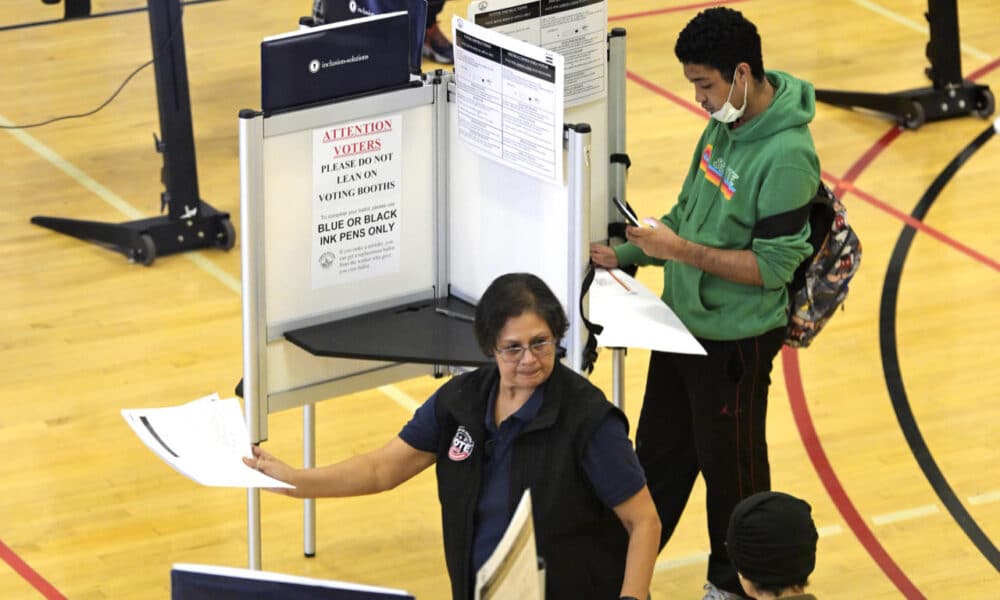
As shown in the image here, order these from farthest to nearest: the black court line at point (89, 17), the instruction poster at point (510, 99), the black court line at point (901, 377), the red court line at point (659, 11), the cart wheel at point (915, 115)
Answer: the red court line at point (659, 11) → the black court line at point (89, 17) → the cart wheel at point (915, 115) → the black court line at point (901, 377) → the instruction poster at point (510, 99)

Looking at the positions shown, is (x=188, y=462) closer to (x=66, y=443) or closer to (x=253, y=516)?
(x=253, y=516)

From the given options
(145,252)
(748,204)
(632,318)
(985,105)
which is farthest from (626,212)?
(985,105)

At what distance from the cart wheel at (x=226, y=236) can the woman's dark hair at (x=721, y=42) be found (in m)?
3.58

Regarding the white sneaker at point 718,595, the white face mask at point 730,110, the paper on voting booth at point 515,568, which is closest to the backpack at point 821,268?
the white face mask at point 730,110

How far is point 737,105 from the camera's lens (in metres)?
4.37

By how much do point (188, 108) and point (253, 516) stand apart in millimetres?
3034

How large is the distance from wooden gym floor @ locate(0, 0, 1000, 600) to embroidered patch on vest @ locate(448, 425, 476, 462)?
66.6 inches

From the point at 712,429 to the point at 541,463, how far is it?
122cm

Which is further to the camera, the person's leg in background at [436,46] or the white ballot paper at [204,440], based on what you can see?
the person's leg in background at [436,46]

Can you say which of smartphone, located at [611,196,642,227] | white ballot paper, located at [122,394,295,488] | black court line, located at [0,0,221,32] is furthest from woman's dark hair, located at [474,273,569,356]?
black court line, located at [0,0,221,32]

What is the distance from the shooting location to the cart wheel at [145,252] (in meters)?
7.35

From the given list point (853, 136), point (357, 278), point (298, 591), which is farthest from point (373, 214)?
point (853, 136)

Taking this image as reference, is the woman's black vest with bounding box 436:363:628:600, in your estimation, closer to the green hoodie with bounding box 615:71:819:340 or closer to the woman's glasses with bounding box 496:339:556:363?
the woman's glasses with bounding box 496:339:556:363

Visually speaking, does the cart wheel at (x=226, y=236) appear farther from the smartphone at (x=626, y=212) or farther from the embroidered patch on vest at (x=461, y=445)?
the embroidered patch on vest at (x=461, y=445)
